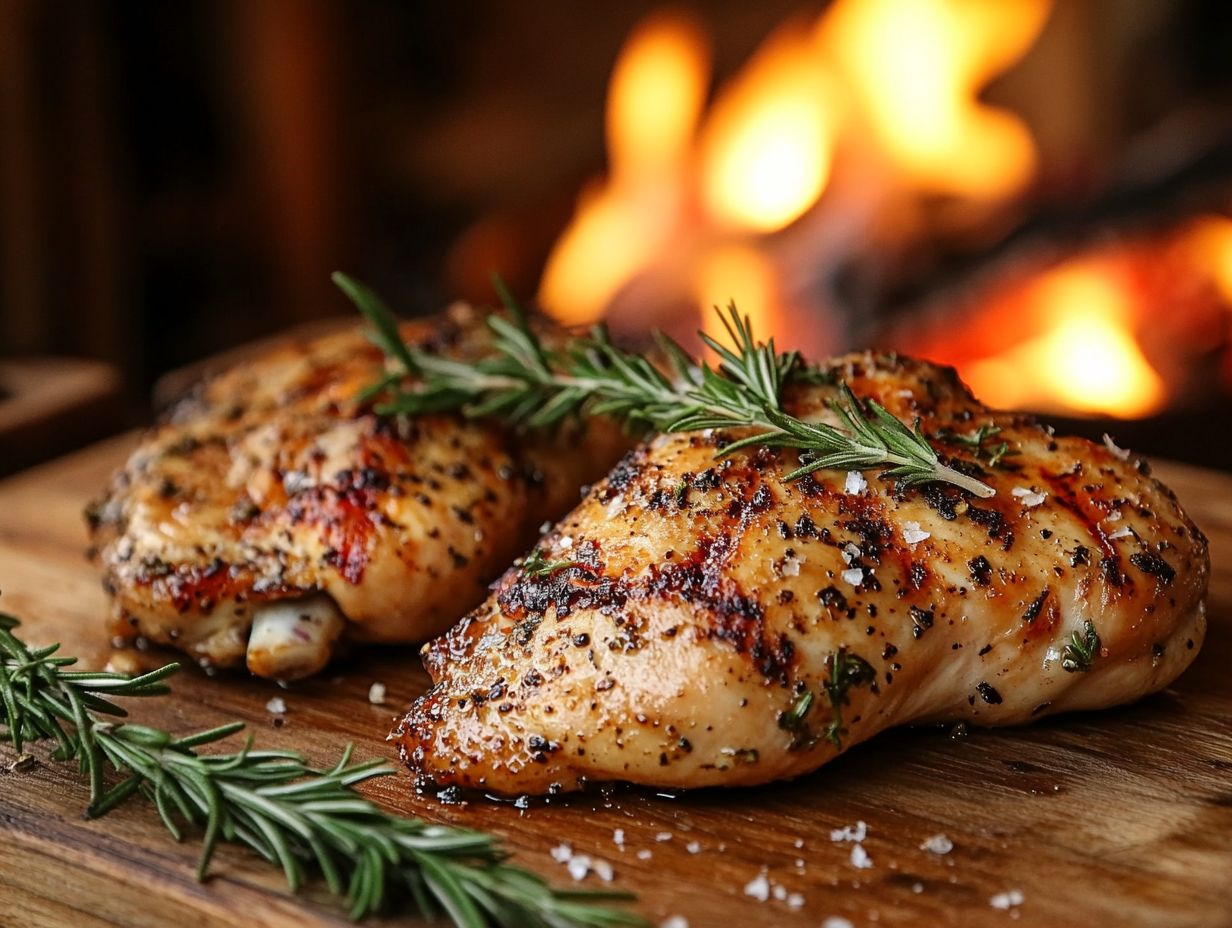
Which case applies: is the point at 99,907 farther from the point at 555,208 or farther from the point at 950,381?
the point at 555,208

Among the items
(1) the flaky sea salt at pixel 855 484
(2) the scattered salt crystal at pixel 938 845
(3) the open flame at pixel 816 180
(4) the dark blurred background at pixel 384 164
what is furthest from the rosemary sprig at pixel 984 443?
(3) the open flame at pixel 816 180

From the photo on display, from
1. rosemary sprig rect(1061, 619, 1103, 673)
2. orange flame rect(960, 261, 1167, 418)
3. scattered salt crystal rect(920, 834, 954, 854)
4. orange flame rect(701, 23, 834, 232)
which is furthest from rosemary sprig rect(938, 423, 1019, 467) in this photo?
orange flame rect(701, 23, 834, 232)

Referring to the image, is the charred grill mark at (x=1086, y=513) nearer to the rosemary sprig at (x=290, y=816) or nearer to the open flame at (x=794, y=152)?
the rosemary sprig at (x=290, y=816)

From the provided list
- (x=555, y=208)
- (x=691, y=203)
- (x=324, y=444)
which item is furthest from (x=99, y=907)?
(x=555, y=208)

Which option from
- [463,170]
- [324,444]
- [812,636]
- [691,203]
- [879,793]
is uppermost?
[463,170]

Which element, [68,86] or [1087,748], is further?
[68,86]
